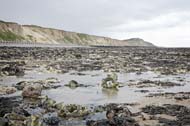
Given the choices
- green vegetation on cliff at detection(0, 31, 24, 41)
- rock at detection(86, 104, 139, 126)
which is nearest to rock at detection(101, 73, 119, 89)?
rock at detection(86, 104, 139, 126)

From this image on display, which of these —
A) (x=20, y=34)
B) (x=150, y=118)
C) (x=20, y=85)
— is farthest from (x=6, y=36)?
(x=150, y=118)

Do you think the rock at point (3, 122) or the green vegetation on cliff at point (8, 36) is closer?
the rock at point (3, 122)

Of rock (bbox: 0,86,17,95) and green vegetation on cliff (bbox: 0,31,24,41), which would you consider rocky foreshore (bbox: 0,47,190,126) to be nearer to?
rock (bbox: 0,86,17,95)

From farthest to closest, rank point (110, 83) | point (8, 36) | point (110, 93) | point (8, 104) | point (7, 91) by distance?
point (8, 36)
point (110, 83)
point (110, 93)
point (7, 91)
point (8, 104)

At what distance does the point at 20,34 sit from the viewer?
19762 cm

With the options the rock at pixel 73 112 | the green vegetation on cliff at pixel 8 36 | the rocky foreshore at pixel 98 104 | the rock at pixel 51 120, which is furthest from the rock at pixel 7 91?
the green vegetation on cliff at pixel 8 36

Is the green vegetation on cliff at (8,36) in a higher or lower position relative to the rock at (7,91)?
higher

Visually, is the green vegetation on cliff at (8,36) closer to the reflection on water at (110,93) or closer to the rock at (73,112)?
the reflection on water at (110,93)

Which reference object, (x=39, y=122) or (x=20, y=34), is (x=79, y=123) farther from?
(x=20, y=34)

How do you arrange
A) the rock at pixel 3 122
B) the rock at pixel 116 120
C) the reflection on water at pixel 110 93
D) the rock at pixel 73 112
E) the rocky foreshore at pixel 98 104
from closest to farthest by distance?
the rock at pixel 3 122
the rock at pixel 116 120
the rocky foreshore at pixel 98 104
the rock at pixel 73 112
the reflection on water at pixel 110 93

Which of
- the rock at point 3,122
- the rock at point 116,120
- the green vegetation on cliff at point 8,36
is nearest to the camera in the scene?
the rock at point 3,122

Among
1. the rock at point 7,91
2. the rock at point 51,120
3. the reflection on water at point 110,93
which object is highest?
the rock at point 51,120

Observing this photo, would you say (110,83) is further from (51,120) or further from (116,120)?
(51,120)

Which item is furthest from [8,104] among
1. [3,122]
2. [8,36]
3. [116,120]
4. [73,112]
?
[8,36]
